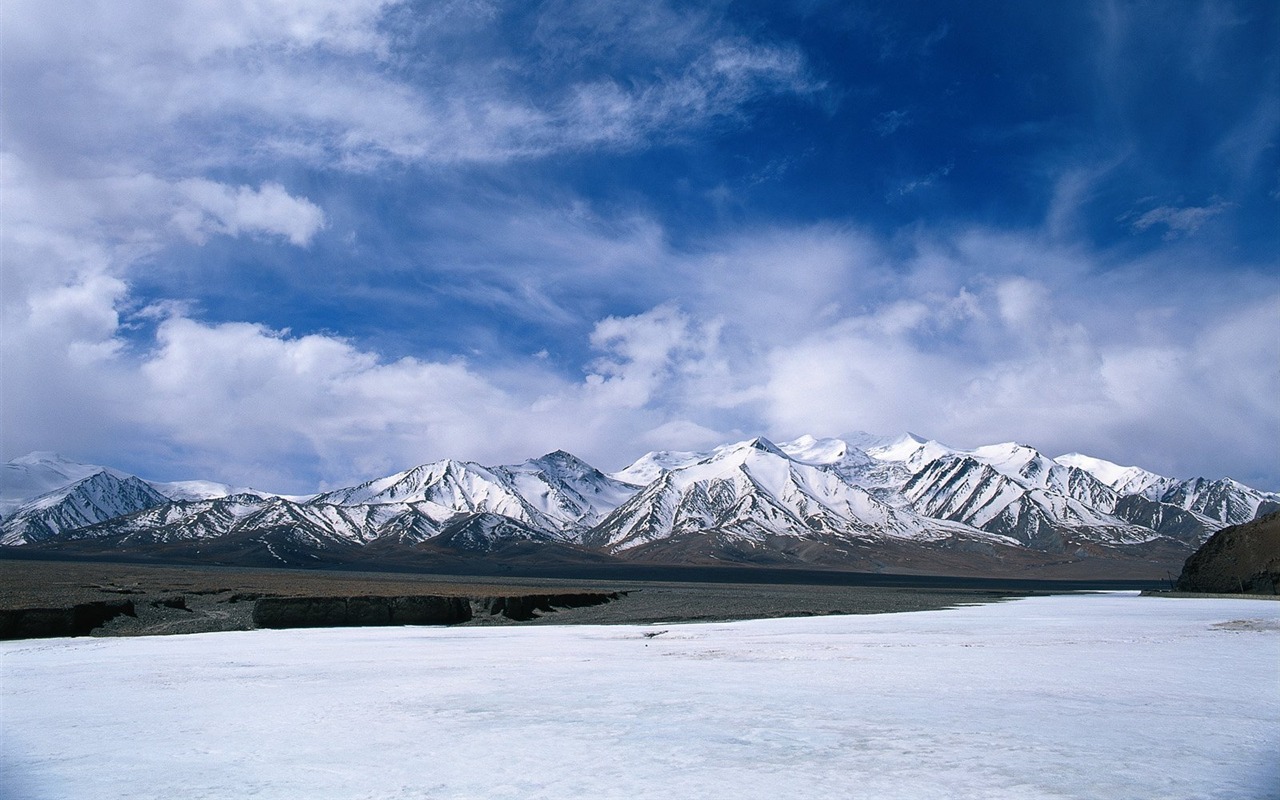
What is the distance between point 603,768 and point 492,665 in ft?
34.2

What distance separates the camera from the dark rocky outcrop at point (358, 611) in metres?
33.2

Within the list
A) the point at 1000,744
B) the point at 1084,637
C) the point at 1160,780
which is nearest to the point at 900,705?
the point at 1000,744

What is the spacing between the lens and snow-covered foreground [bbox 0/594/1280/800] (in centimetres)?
847

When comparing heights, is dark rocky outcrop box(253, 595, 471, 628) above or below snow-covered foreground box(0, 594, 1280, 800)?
below

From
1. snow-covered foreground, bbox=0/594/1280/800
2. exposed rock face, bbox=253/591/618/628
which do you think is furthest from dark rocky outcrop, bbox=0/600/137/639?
snow-covered foreground, bbox=0/594/1280/800

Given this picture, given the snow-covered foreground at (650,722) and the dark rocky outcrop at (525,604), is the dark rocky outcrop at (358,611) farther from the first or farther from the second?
the snow-covered foreground at (650,722)

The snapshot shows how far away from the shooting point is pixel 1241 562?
5959cm

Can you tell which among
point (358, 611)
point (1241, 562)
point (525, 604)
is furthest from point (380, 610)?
point (1241, 562)

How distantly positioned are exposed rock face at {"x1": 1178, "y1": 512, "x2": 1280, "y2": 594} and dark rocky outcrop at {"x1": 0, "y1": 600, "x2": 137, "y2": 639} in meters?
63.9

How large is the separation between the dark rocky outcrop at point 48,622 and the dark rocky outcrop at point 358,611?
5334mm

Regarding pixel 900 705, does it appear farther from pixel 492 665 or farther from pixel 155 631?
pixel 155 631

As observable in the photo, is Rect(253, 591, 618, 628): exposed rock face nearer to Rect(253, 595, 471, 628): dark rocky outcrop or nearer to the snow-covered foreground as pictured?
Rect(253, 595, 471, 628): dark rocky outcrop

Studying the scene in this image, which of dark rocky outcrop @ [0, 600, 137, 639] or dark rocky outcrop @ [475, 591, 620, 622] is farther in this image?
dark rocky outcrop @ [475, 591, 620, 622]

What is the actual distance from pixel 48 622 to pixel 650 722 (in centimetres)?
2540
